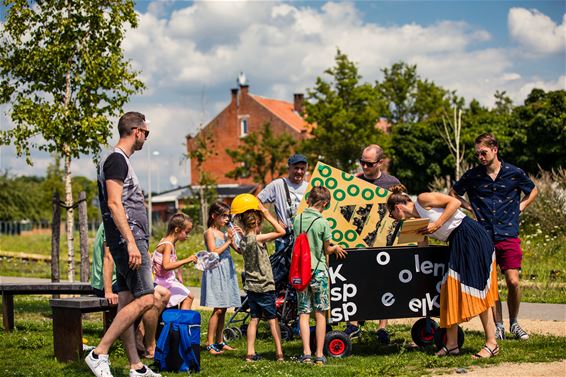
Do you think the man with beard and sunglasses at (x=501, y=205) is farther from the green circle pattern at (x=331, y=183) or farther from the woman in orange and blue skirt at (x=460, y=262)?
the green circle pattern at (x=331, y=183)

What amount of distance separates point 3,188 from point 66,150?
2168 inches

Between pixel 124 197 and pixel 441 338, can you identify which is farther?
pixel 441 338

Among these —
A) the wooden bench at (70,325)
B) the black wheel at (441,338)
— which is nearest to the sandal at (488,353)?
the black wheel at (441,338)

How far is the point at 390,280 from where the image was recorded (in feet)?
26.4

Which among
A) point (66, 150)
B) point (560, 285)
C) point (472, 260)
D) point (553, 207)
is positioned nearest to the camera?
point (472, 260)

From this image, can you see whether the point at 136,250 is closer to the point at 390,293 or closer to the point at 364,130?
the point at 390,293

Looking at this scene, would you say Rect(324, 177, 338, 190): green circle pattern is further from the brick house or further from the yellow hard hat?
the brick house

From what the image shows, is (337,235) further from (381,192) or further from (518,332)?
(518,332)

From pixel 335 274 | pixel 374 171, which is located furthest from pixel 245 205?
pixel 374 171

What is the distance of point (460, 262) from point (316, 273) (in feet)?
4.37

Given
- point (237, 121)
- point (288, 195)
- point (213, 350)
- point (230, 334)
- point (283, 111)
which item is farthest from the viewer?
point (283, 111)

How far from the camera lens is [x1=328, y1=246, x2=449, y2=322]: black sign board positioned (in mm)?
8008

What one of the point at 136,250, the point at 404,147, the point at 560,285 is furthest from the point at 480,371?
the point at 404,147

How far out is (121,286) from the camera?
6949mm
